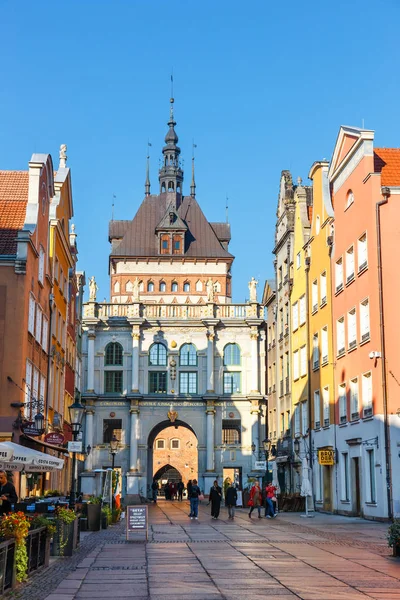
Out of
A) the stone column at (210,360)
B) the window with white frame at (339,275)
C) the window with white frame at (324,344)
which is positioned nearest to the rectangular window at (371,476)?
the window with white frame at (339,275)

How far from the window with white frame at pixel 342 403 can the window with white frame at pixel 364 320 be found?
158 inches

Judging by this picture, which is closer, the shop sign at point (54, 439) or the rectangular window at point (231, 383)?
the shop sign at point (54, 439)

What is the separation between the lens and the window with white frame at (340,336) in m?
42.6

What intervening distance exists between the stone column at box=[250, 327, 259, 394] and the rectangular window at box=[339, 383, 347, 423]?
30.3 m

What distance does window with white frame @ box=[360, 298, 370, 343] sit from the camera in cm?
3821

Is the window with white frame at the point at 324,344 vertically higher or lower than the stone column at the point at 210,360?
lower

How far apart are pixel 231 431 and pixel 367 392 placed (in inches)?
1458

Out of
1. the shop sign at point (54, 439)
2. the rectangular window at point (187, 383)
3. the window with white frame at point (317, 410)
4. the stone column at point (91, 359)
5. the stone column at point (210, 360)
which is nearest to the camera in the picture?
the shop sign at point (54, 439)

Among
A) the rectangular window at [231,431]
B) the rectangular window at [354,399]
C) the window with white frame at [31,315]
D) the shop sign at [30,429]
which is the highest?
the window with white frame at [31,315]

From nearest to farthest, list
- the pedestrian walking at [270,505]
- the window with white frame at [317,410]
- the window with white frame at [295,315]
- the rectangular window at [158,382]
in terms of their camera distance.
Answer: the pedestrian walking at [270,505] → the window with white frame at [317,410] → the window with white frame at [295,315] → the rectangular window at [158,382]

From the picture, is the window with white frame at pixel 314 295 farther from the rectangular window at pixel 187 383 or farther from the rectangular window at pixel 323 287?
the rectangular window at pixel 187 383

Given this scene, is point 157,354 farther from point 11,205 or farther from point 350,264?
point 11,205

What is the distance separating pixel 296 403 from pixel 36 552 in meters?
37.2

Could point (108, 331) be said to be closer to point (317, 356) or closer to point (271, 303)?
point (271, 303)
